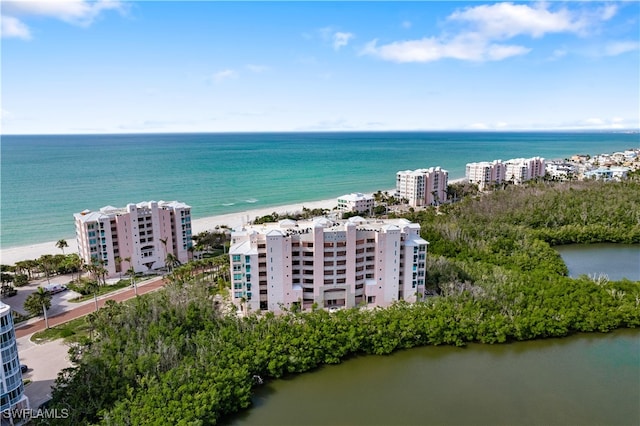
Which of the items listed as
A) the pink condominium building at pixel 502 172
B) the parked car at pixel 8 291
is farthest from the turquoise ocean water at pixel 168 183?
the parked car at pixel 8 291

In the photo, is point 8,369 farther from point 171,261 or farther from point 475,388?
point 475,388

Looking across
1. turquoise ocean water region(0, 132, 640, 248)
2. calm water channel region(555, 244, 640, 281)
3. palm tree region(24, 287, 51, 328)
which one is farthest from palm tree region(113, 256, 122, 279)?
calm water channel region(555, 244, 640, 281)

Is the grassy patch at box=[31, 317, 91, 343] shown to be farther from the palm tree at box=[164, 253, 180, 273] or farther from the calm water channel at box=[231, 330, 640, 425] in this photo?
the calm water channel at box=[231, 330, 640, 425]

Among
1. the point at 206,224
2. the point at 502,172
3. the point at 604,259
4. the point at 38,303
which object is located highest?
the point at 502,172

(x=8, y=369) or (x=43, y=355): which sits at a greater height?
(x=8, y=369)

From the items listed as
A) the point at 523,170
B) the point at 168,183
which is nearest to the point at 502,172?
the point at 523,170

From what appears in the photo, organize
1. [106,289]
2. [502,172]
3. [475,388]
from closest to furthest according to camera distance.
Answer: [475,388] < [106,289] < [502,172]

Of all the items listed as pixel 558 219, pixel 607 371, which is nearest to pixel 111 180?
pixel 558 219
